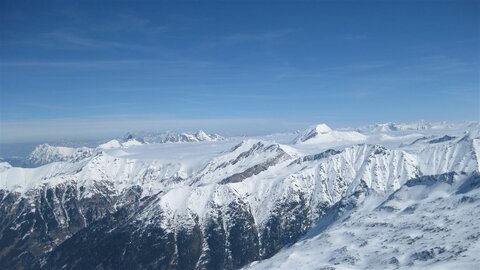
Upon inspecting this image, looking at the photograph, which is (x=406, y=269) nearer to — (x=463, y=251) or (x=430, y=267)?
(x=430, y=267)

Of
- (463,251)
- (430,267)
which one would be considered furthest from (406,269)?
(463,251)

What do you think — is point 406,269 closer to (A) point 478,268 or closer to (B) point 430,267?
(B) point 430,267

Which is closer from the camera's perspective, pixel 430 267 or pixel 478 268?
pixel 478 268

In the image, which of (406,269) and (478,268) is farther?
(406,269)
